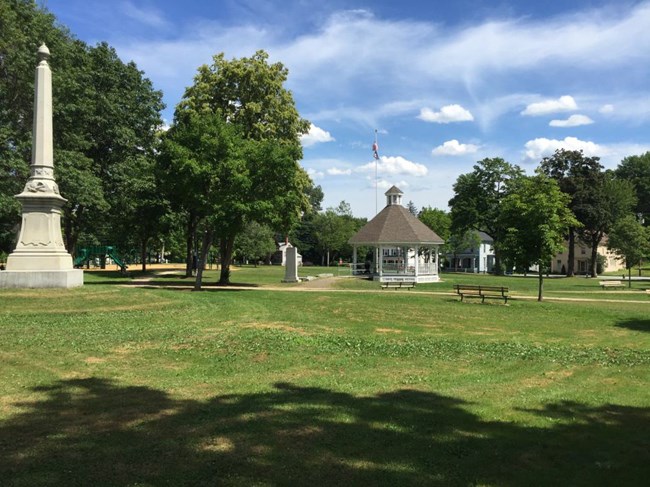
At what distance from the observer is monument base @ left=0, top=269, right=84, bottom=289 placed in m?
16.3

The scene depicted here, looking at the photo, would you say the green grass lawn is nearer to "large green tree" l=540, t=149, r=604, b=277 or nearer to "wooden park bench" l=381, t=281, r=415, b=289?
"wooden park bench" l=381, t=281, r=415, b=289

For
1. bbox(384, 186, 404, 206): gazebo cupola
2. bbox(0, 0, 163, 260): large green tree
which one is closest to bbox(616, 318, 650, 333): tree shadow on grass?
bbox(0, 0, 163, 260): large green tree

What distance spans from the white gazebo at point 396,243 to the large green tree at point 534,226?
44.3ft

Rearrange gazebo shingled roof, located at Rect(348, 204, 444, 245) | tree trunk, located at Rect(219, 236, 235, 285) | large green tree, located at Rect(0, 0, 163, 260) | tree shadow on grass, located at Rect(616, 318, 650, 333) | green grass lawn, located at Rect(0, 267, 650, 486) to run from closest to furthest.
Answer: green grass lawn, located at Rect(0, 267, 650, 486) < tree shadow on grass, located at Rect(616, 318, 650, 333) < large green tree, located at Rect(0, 0, 163, 260) < tree trunk, located at Rect(219, 236, 235, 285) < gazebo shingled roof, located at Rect(348, 204, 444, 245)

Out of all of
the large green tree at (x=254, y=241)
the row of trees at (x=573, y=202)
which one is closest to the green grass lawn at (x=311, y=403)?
the row of trees at (x=573, y=202)

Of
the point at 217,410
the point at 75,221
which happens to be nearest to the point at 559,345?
the point at 217,410

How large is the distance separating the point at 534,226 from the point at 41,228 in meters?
20.4

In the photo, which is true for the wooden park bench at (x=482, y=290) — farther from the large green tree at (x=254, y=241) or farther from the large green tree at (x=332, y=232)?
the large green tree at (x=332, y=232)

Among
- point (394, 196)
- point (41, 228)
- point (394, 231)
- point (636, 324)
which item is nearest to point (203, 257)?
point (41, 228)

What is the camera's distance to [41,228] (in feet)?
56.5

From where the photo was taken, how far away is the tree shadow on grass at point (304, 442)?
13.6ft

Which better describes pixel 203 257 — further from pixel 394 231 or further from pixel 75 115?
pixel 394 231

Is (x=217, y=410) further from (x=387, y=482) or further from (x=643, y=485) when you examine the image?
(x=643, y=485)

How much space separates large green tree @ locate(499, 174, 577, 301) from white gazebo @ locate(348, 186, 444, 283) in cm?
1349
